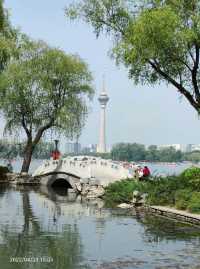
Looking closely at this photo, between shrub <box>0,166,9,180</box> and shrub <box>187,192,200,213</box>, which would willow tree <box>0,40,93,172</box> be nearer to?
shrub <box>0,166,9,180</box>

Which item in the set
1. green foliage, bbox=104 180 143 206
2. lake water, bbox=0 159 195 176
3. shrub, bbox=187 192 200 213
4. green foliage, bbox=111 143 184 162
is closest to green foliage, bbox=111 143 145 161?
green foliage, bbox=111 143 184 162

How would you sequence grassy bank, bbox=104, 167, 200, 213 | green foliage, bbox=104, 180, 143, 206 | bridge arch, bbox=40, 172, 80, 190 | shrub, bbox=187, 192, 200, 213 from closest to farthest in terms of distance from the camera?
shrub, bbox=187, 192, 200, 213 < grassy bank, bbox=104, 167, 200, 213 < green foliage, bbox=104, 180, 143, 206 < bridge arch, bbox=40, 172, 80, 190

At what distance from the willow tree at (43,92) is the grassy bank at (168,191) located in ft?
45.9

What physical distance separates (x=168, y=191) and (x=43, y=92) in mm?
19859

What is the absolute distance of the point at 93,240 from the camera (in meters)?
15.1

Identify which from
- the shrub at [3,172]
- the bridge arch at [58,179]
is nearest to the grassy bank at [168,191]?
the bridge arch at [58,179]

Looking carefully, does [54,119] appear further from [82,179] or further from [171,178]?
[171,178]

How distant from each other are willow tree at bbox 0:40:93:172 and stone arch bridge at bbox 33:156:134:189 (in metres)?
3.30

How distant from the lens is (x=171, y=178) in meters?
26.1

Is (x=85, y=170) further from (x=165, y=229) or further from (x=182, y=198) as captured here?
(x=165, y=229)

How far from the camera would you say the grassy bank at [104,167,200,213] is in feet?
71.2

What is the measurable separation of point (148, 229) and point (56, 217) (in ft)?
13.7

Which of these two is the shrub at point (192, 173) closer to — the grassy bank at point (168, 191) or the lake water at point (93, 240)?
the grassy bank at point (168, 191)

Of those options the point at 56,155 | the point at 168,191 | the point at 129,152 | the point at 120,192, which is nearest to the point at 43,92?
the point at 56,155
